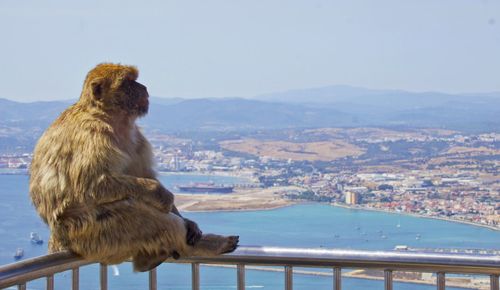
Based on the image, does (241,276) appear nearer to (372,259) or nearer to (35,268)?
(372,259)

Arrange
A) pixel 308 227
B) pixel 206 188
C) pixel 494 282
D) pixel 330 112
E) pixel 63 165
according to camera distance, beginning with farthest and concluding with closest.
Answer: pixel 330 112 → pixel 206 188 → pixel 308 227 → pixel 63 165 → pixel 494 282

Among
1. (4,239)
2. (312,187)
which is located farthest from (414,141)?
(4,239)

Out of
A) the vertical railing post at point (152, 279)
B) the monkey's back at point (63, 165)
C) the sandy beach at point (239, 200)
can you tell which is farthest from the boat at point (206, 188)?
the vertical railing post at point (152, 279)

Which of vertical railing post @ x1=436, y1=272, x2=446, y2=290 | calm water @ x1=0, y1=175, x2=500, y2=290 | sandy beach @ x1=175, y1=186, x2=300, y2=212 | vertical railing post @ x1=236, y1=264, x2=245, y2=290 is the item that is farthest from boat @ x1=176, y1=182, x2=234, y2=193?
vertical railing post @ x1=436, y1=272, x2=446, y2=290

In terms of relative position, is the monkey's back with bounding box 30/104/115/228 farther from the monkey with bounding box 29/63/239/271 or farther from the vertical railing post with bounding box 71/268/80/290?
the vertical railing post with bounding box 71/268/80/290

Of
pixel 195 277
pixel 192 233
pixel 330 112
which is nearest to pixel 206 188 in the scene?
pixel 330 112

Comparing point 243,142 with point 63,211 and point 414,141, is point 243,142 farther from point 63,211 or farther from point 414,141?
point 63,211
